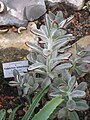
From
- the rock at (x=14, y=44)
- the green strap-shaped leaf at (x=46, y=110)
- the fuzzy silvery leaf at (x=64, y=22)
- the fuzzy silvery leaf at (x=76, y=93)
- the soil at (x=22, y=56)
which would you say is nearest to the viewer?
the green strap-shaped leaf at (x=46, y=110)

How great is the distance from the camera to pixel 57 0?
267cm

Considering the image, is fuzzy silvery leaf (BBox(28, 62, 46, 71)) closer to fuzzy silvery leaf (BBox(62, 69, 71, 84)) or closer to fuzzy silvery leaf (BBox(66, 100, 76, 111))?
fuzzy silvery leaf (BBox(62, 69, 71, 84))

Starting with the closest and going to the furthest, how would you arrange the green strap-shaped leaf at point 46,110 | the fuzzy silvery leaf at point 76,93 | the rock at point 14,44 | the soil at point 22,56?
1. the green strap-shaped leaf at point 46,110
2. the fuzzy silvery leaf at point 76,93
3. the soil at point 22,56
4. the rock at point 14,44

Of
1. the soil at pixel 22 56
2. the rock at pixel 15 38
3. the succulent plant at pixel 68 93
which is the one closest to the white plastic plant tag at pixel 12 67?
the soil at pixel 22 56

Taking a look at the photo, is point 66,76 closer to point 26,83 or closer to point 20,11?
point 26,83

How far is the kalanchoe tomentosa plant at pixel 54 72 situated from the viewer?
1841mm

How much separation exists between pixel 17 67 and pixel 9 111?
27 centimetres

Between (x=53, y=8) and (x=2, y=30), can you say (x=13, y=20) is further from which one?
(x=53, y=8)

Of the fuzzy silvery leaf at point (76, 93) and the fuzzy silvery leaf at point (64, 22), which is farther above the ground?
the fuzzy silvery leaf at point (64, 22)

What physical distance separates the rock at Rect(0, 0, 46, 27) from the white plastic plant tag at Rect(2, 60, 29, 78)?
378 millimetres

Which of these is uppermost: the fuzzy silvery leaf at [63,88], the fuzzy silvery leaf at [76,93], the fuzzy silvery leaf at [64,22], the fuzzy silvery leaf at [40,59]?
the fuzzy silvery leaf at [64,22]

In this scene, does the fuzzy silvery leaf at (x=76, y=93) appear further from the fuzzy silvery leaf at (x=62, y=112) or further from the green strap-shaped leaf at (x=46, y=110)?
the green strap-shaped leaf at (x=46, y=110)

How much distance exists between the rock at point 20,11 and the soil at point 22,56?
0.09 metres

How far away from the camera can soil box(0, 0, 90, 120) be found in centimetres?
215
